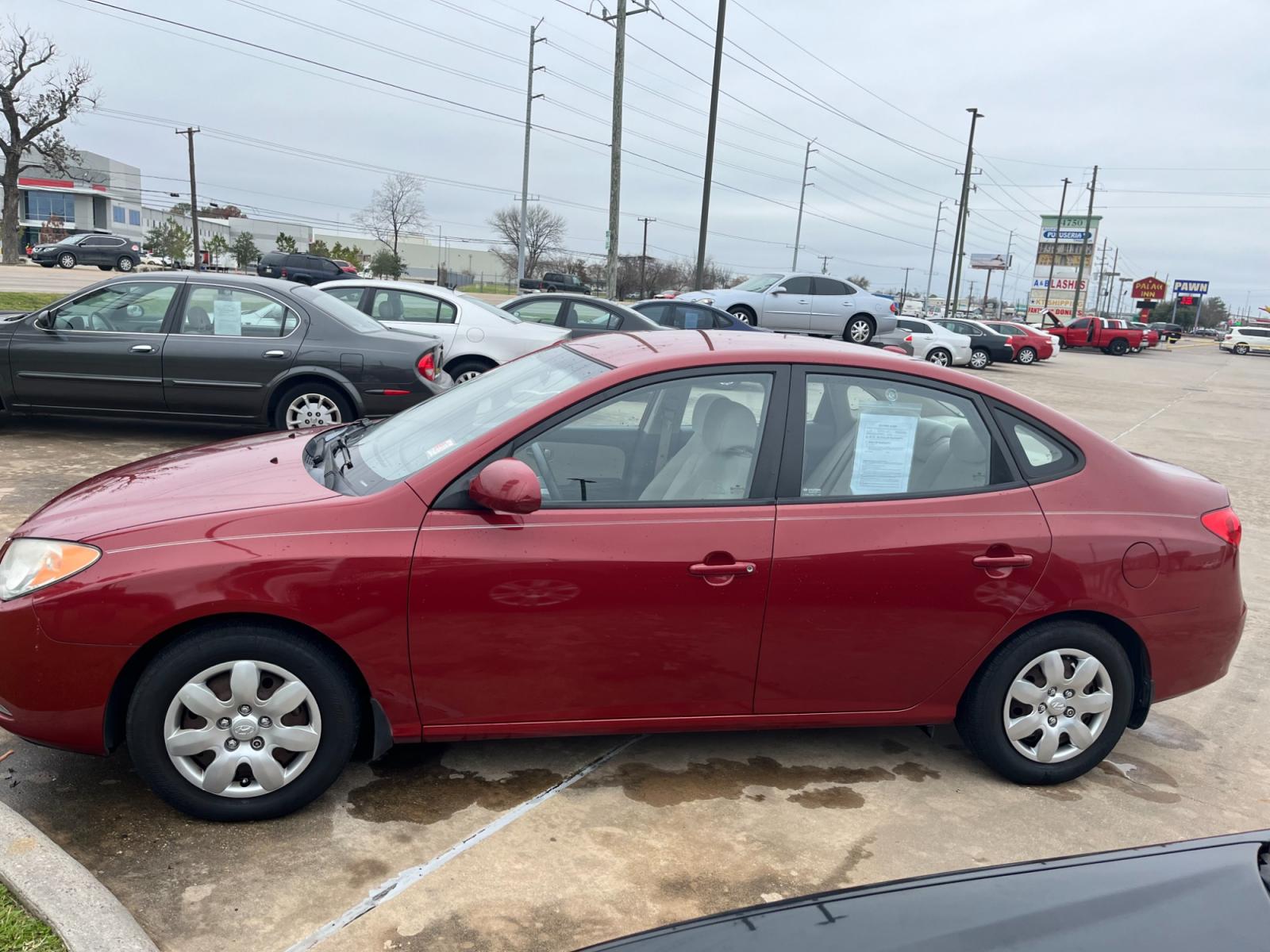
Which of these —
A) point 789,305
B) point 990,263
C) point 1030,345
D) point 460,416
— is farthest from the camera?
point 990,263

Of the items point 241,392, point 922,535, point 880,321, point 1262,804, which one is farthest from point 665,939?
point 880,321

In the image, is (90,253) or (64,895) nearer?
(64,895)

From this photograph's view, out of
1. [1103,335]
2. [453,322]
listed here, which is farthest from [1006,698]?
[1103,335]

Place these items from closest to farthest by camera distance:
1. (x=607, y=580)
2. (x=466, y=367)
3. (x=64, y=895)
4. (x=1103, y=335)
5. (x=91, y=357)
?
(x=64, y=895) < (x=607, y=580) < (x=91, y=357) < (x=466, y=367) < (x=1103, y=335)

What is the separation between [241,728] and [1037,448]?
2.91 m

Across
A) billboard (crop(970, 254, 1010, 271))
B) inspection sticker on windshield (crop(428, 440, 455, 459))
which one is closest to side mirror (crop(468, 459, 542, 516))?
inspection sticker on windshield (crop(428, 440, 455, 459))

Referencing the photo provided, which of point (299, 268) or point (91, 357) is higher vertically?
point (299, 268)

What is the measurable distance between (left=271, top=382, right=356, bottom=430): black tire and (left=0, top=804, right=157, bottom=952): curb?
5.65m

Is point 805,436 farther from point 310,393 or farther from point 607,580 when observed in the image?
point 310,393

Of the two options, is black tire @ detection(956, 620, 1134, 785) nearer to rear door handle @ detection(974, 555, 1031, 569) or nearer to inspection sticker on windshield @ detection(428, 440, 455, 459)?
rear door handle @ detection(974, 555, 1031, 569)

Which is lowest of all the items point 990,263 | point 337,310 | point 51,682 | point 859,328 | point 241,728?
point 241,728

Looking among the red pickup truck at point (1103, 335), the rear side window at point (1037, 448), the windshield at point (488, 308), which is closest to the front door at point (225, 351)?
Answer: the windshield at point (488, 308)

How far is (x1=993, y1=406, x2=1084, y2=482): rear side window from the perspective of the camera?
3.54m

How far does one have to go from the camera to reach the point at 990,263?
4419 inches
